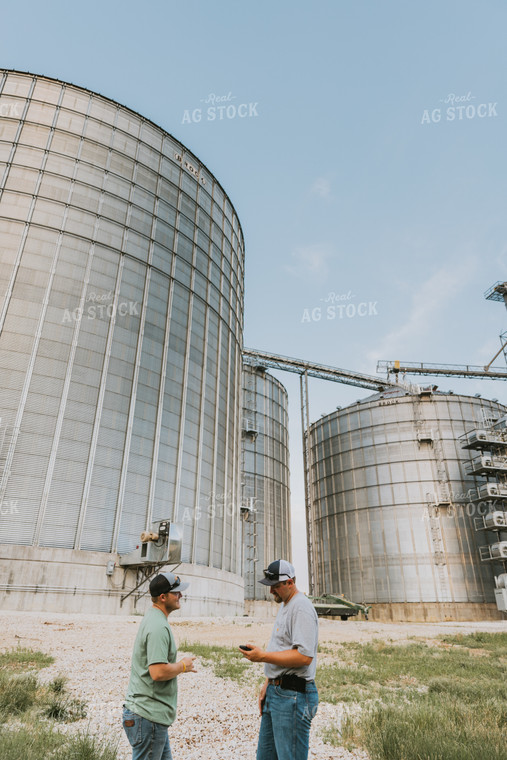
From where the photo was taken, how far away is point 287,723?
352 centimetres

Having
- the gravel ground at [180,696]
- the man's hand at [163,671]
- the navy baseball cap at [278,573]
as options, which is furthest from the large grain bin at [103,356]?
the navy baseball cap at [278,573]

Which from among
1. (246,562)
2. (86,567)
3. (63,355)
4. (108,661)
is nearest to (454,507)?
(246,562)

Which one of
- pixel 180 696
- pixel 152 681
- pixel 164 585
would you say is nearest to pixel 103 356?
pixel 180 696

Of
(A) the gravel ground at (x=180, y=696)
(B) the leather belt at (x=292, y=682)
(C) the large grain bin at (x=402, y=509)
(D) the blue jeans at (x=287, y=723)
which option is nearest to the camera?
(D) the blue jeans at (x=287, y=723)

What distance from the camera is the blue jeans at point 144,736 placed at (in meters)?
3.62

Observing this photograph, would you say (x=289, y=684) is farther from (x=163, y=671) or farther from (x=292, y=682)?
(x=163, y=671)

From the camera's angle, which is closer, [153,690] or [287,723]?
[287,723]

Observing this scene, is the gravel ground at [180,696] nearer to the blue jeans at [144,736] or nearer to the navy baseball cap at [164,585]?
the blue jeans at [144,736]

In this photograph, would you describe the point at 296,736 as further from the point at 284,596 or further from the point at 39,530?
the point at 39,530

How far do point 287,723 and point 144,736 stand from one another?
1.10m

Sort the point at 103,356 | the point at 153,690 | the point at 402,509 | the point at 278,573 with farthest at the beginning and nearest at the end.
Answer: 1. the point at 402,509
2. the point at 103,356
3. the point at 278,573
4. the point at 153,690

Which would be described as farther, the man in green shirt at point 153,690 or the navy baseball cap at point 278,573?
the navy baseball cap at point 278,573

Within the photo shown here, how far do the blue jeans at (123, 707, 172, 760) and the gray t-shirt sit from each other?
3.15ft

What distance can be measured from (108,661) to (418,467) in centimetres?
3824
